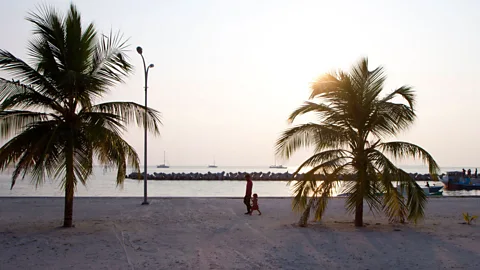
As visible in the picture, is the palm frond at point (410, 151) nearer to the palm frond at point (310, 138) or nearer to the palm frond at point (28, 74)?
the palm frond at point (310, 138)

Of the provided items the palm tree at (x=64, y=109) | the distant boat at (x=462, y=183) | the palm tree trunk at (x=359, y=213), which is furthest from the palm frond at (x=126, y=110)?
the distant boat at (x=462, y=183)

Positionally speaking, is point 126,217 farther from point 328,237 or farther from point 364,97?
point 364,97

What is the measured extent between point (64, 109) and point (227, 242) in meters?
5.78

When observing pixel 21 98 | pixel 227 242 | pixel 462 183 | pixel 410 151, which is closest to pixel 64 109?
pixel 21 98

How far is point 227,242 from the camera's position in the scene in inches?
414

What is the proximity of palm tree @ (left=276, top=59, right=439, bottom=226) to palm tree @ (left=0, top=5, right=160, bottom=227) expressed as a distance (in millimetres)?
4798

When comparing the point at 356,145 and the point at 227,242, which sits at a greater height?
the point at 356,145

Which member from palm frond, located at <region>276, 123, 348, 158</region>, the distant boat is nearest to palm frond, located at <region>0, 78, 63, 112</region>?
palm frond, located at <region>276, 123, 348, 158</region>

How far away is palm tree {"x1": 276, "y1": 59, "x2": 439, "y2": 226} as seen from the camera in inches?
485

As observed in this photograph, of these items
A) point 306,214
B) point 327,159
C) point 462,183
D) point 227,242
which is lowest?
point 227,242

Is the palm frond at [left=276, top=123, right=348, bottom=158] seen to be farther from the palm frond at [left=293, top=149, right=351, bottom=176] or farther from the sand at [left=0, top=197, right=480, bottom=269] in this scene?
the sand at [left=0, top=197, right=480, bottom=269]

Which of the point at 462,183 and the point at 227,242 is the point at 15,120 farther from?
the point at 462,183

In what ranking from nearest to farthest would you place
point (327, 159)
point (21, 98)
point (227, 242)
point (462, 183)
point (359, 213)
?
point (227, 242)
point (21, 98)
point (327, 159)
point (359, 213)
point (462, 183)

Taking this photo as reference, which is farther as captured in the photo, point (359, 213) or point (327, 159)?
point (359, 213)
